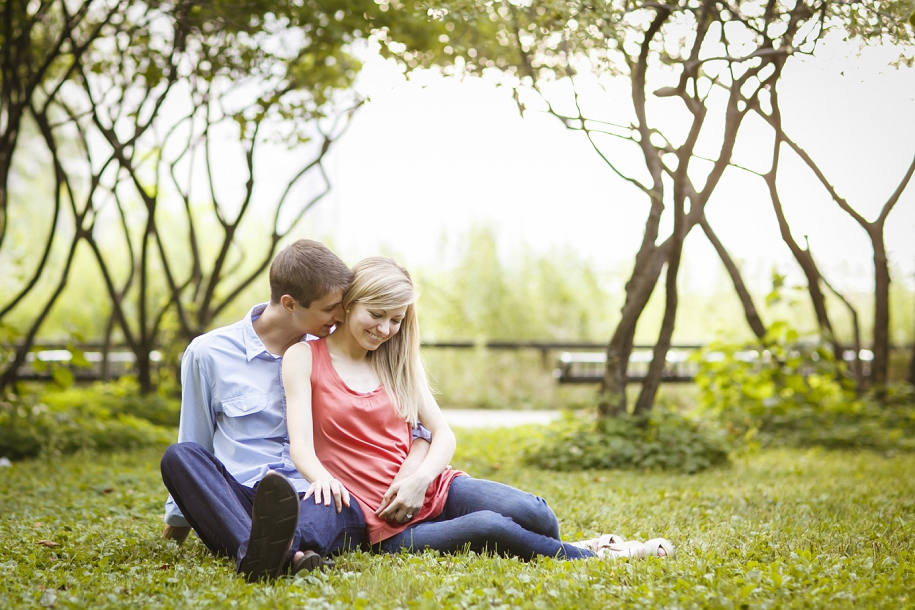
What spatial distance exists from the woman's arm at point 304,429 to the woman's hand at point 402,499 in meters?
0.14

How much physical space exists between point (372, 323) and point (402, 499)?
584 millimetres

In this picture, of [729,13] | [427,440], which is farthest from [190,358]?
[729,13]

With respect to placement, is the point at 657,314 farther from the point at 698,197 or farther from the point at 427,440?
the point at 427,440

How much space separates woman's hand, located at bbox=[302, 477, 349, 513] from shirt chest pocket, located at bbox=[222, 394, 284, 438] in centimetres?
37

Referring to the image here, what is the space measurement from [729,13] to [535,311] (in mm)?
6328

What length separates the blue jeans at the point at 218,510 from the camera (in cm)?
252

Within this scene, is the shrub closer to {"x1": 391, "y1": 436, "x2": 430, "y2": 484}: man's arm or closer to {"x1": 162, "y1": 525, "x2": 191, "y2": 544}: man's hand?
{"x1": 162, "y1": 525, "x2": 191, "y2": 544}: man's hand

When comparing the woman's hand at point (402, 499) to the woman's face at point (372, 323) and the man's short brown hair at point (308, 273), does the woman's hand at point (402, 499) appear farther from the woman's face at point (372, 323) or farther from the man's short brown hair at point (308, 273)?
the man's short brown hair at point (308, 273)

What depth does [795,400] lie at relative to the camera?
6.43m

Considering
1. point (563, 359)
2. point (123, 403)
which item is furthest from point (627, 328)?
point (123, 403)

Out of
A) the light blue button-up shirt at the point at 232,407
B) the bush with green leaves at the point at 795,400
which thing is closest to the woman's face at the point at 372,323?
the light blue button-up shirt at the point at 232,407

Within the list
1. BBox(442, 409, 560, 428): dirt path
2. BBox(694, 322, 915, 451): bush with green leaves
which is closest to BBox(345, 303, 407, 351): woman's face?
BBox(694, 322, 915, 451): bush with green leaves

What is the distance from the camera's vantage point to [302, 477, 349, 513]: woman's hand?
2525 mm

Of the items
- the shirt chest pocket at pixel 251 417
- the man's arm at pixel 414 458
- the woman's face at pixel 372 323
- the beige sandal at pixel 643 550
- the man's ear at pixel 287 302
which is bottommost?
the beige sandal at pixel 643 550
